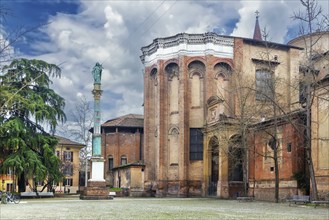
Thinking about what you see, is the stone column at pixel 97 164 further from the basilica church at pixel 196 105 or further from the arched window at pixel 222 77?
the arched window at pixel 222 77

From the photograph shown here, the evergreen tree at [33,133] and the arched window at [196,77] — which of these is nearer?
the evergreen tree at [33,133]

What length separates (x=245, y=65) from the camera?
44.6 metres

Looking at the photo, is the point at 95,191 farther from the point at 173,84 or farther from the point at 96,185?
the point at 173,84

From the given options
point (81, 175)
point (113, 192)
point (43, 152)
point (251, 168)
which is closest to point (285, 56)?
point (251, 168)

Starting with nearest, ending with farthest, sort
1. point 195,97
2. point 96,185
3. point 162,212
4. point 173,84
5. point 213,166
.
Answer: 1. point 162,212
2. point 96,185
3. point 213,166
4. point 195,97
5. point 173,84

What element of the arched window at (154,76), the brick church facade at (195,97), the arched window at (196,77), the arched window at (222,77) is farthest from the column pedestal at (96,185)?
the arched window at (222,77)

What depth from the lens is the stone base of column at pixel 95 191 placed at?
→ 33969 mm

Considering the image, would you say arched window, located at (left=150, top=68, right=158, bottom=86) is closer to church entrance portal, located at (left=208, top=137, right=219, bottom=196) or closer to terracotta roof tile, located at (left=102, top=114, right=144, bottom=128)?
church entrance portal, located at (left=208, top=137, right=219, bottom=196)

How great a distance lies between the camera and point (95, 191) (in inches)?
1347

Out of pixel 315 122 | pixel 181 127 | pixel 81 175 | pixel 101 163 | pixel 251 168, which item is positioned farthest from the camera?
pixel 81 175

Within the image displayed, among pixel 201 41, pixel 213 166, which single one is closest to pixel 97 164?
pixel 213 166

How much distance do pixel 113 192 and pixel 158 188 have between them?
4494 mm

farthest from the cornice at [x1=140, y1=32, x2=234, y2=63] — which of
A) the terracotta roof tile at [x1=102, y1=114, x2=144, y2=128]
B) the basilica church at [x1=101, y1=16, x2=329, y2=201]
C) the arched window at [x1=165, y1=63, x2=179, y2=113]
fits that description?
the terracotta roof tile at [x1=102, y1=114, x2=144, y2=128]

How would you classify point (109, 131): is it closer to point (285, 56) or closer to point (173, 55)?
point (173, 55)
